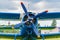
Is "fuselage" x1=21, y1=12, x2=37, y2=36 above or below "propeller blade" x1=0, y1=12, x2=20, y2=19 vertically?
below

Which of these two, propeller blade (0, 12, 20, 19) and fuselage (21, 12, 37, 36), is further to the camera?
propeller blade (0, 12, 20, 19)

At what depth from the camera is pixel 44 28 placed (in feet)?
87.8

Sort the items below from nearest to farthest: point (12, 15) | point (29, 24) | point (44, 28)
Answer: point (29, 24)
point (12, 15)
point (44, 28)

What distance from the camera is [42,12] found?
17922 millimetres

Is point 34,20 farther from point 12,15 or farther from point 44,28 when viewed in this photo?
point 44,28

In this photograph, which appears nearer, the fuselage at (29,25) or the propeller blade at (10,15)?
the fuselage at (29,25)

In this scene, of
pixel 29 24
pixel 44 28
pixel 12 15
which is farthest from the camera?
pixel 44 28

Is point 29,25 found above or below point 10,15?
below

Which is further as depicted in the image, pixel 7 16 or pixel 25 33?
pixel 7 16

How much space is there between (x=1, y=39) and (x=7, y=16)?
7.24 ft

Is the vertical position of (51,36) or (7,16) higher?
(7,16)

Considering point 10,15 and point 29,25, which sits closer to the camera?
point 29,25

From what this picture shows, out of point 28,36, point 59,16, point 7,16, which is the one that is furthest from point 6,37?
point 59,16

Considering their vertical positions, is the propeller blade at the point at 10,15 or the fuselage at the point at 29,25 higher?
the propeller blade at the point at 10,15
